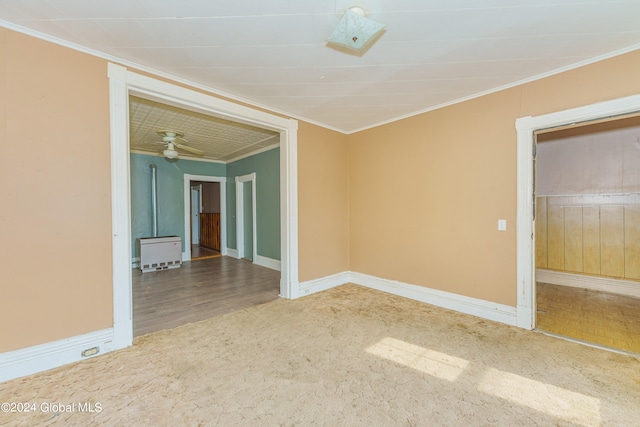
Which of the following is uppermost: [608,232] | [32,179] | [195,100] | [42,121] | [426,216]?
[195,100]

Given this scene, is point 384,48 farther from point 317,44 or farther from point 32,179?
point 32,179

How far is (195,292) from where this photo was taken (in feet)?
13.5

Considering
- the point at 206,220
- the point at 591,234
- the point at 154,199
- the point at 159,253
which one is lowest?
the point at 159,253

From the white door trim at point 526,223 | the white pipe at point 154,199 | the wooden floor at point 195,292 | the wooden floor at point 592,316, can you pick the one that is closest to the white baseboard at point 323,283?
the wooden floor at point 195,292

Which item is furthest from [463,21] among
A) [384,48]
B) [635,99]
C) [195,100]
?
[195,100]

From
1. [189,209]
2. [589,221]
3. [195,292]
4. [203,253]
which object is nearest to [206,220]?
[203,253]

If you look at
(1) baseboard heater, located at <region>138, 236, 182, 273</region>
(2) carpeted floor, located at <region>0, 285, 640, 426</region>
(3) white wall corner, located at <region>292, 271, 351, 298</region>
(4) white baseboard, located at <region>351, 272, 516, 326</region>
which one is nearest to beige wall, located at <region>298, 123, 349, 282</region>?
(3) white wall corner, located at <region>292, 271, 351, 298</region>

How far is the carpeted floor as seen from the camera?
63.9 inches

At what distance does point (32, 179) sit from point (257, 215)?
4.27 meters

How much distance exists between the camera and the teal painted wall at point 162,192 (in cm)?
604

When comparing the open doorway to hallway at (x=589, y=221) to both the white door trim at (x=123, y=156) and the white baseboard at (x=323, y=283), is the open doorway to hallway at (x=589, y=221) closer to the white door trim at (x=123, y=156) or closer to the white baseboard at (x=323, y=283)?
the white baseboard at (x=323, y=283)

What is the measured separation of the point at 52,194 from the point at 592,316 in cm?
557

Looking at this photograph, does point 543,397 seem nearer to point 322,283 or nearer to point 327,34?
point 322,283

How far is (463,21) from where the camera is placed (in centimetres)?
188
